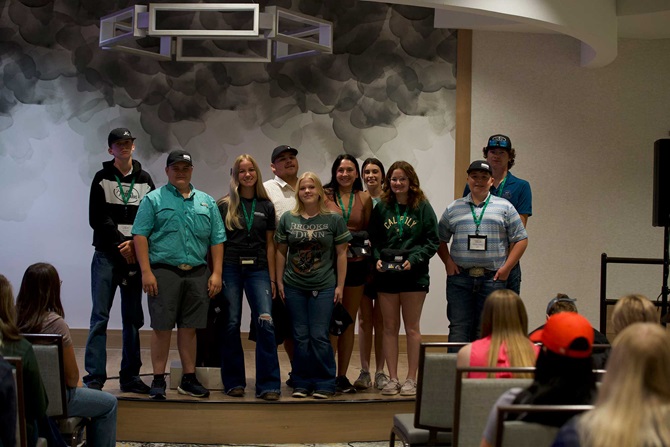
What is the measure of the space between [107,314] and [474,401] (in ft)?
9.18

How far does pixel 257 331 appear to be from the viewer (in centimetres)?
518

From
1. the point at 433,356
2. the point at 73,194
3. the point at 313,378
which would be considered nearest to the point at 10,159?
A: the point at 73,194

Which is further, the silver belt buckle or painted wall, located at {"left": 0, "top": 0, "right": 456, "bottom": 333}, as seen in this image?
painted wall, located at {"left": 0, "top": 0, "right": 456, "bottom": 333}

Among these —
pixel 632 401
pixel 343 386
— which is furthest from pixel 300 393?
pixel 632 401

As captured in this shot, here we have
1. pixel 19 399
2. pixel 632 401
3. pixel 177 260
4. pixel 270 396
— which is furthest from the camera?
pixel 270 396

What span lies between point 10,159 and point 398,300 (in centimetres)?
361

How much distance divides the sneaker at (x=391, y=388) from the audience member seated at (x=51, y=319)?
1.87 metres

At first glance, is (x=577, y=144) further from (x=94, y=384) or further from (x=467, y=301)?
(x=94, y=384)

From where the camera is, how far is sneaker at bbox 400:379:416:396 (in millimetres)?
5272

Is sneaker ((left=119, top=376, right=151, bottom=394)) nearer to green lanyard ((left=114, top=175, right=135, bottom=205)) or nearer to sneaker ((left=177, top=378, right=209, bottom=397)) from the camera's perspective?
sneaker ((left=177, top=378, right=209, bottom=397))

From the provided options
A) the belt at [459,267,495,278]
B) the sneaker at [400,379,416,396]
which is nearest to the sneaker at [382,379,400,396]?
the sneaker at [400,379,416,396]

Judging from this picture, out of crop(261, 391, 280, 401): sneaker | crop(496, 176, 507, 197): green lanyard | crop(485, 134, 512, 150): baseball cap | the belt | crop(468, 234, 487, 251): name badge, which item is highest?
crop(485, 134, 512, 150): baseball cap

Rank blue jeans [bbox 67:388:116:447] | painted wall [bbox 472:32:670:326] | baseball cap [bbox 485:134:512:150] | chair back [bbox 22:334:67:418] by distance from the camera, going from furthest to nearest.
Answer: painted wall [bbox 472:32:670:326] < baseball cap [bbox 485:134:512:150] < blue jeans [bbox 67:388:116:447] < chair back [bbox 22:334:67:418]

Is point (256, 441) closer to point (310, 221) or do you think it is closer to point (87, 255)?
point (310, 221)
